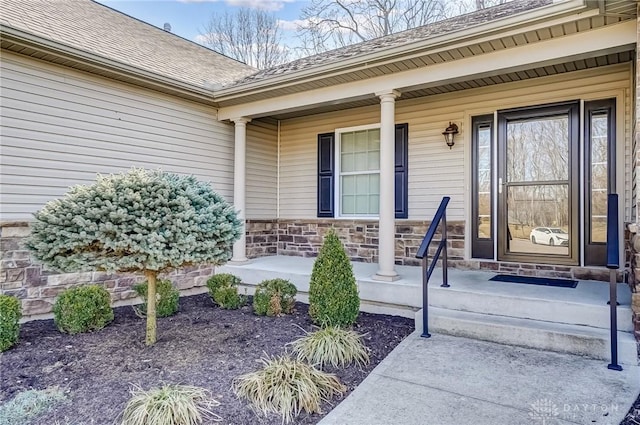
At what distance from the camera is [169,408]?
229 cm

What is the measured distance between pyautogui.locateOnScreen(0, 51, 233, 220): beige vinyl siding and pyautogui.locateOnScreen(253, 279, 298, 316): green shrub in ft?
7.45

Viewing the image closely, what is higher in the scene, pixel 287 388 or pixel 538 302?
pixel 538 302

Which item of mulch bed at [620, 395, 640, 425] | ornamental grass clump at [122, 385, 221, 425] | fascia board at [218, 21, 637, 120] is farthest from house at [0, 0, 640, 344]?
ornamental grass clump at [122, 385, 221, 425]

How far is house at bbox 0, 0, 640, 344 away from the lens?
4.02 meters

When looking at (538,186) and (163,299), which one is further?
(538,186)

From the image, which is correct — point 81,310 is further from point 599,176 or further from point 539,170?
point 599,176

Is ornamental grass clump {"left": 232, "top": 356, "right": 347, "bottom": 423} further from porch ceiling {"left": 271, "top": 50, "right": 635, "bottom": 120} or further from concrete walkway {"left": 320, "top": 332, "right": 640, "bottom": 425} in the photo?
porch ceiling {"left": 271, "top": 50, "right": 635, "bottom": 120}

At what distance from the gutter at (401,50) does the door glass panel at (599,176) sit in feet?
5.40

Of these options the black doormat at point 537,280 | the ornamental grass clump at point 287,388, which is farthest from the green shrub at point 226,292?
the black doormat at point 537,280

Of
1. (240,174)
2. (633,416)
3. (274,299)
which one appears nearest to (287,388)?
(274,299)

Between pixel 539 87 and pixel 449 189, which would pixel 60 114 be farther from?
pixel 539 87

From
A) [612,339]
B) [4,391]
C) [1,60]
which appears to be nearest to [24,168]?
[1,60]

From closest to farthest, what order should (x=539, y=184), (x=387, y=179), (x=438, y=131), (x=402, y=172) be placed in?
(x=387, y=179) → (x=539, y=184) → (x=438, y=131) → (x=402, y=172)

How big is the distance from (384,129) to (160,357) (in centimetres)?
330
